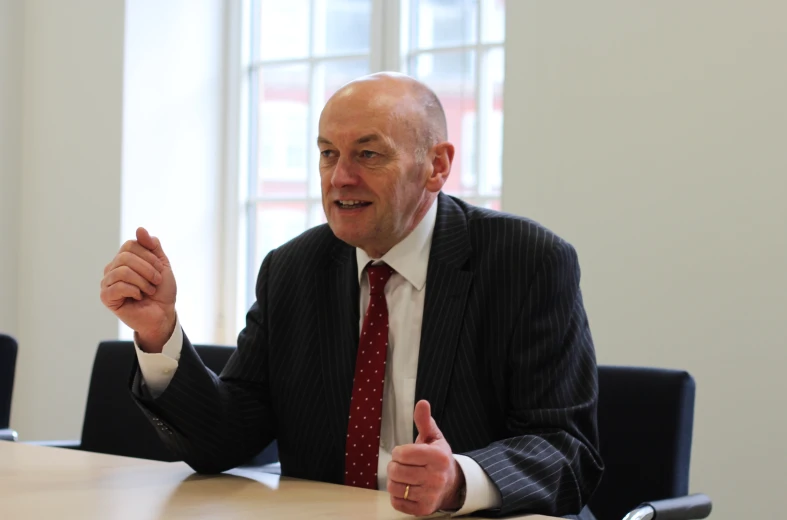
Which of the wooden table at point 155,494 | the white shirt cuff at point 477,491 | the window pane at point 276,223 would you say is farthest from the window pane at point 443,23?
the white shirt cuff at point 477,491

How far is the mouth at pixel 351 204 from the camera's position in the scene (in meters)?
1.97

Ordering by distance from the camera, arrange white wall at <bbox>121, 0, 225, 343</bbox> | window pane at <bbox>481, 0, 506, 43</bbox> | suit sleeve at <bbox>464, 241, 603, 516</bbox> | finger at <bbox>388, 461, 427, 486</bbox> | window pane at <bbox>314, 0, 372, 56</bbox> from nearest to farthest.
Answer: finger at <bbox>388, 461, 427, 486</bbox>, suit sleeve at <bbox>464, 241, 603, 516</bbox>, window pane at <bbox>481, 0, 506, 43</bbox>, window pane at <bbox>314, 0, 372, 56</bbox>, white wall at <bbox>121, 0, 225, 343</bbox>

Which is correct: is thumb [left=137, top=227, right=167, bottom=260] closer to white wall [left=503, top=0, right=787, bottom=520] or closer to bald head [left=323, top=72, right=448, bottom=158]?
bald head [left=323, top=72, right=448, bottom=158]

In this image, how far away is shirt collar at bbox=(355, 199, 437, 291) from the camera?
78.4 inches

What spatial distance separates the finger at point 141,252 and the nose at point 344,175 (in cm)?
41

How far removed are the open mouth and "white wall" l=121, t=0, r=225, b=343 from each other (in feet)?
8.58

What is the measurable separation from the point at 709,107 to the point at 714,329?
681 mm

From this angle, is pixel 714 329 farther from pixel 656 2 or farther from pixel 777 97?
pixel 656 2

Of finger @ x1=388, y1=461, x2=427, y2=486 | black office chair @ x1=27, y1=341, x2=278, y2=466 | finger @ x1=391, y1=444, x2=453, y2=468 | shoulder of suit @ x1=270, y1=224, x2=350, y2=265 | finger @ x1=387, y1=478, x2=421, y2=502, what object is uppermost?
shoulder of suit @ x1=270, y1=224, x2=350, y2=265

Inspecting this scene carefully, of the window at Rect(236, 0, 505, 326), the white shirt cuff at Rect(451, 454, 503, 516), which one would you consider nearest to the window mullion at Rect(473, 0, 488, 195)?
the window at Rect(236, 0, 505, 326)

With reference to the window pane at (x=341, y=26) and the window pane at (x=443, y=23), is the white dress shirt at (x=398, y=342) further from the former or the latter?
the window pane at (x=341, y=26)

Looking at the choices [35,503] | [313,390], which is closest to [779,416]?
[313,390]

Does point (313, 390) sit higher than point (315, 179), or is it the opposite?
point (315, 179)

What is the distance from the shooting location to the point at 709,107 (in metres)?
3.03
